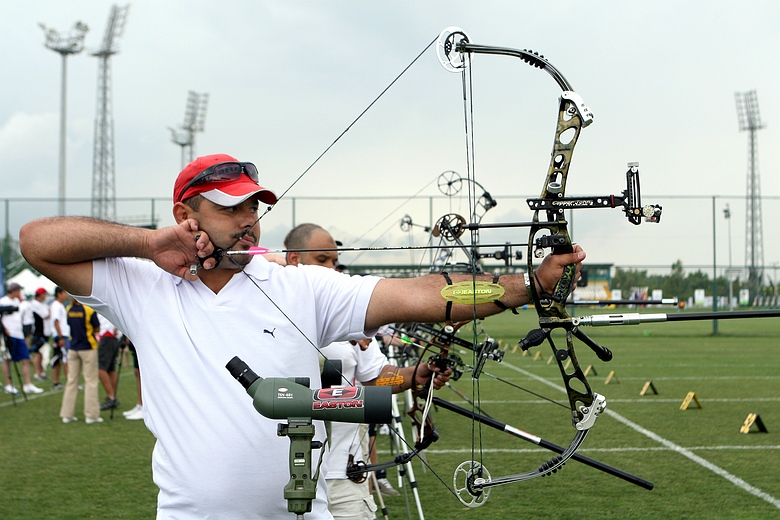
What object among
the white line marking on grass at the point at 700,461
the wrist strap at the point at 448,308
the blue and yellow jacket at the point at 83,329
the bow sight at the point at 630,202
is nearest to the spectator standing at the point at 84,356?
the blue and yellow jacket at the point at 83,329

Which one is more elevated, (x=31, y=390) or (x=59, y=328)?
(x=59, y=328)

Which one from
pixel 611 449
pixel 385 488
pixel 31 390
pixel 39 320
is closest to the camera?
pixel 385 488

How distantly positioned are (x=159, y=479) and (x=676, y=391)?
12.2m

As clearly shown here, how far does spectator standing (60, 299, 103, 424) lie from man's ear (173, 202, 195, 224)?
28.4ft

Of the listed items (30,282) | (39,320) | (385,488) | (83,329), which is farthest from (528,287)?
(30,282)

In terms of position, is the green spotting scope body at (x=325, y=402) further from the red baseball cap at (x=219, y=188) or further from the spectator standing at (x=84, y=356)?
the spectator standing at (x=84, y=356)

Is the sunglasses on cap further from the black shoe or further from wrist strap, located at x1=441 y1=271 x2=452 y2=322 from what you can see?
the black shoe

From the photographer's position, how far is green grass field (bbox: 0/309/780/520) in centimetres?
666

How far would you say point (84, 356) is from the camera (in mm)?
11008

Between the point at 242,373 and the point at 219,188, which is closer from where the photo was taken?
the point at 242,373

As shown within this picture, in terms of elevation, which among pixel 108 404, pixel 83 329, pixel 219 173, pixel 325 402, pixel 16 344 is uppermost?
pixel 219 173

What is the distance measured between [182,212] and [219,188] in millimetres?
194

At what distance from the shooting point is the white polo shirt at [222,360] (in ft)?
8.03

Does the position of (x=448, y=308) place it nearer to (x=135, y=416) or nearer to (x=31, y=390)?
(x=135, y=416)
